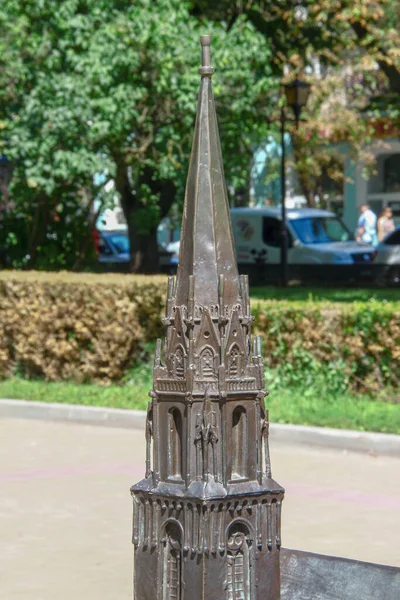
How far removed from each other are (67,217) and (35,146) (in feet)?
11.0

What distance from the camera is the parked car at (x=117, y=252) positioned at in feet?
117

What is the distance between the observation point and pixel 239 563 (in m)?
4.74

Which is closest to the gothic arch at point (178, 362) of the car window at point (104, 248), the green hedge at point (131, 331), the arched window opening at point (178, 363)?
the arched window opening at point (178, 363)

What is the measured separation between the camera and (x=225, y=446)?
4.66 m

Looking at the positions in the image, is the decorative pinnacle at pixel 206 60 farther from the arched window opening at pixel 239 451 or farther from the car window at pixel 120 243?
the car window at pixel 120 243

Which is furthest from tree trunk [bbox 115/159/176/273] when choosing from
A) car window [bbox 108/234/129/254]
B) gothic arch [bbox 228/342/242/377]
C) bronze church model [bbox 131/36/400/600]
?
gothic arch [bbox 228/342/242/377]

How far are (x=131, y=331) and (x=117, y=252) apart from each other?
25968 millimetres

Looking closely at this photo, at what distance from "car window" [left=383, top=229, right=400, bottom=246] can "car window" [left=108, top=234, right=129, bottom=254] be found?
1071cm

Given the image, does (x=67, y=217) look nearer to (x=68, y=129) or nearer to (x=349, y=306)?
(x=68, y=129)

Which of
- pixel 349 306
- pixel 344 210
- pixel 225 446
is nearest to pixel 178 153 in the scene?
pixel 349 306

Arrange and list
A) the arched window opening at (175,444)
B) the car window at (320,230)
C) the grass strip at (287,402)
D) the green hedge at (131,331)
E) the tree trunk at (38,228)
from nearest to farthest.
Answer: the arched window opening at (175,444) → the grass strip at (287,402) → the green hedge at (131,331) → the tree trunk at (38,228) → the car window at (320,230)

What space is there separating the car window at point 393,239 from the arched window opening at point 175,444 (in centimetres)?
2730

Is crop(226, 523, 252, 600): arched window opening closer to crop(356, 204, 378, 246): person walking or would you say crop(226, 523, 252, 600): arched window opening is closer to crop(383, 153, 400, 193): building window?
crop(356, 204, 378, 246): person walking

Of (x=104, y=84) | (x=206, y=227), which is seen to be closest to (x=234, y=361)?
(x=206, y=227)
